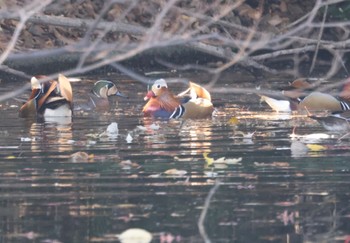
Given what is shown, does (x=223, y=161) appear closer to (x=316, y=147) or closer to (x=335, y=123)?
(x=316, y=147)

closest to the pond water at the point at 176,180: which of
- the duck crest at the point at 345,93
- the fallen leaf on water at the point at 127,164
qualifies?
the fallen leaf on water at the point at 127,164

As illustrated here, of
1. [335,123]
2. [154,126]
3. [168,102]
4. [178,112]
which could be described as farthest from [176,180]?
[168,102]

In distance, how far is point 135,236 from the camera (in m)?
7.40

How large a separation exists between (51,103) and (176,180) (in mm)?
5360

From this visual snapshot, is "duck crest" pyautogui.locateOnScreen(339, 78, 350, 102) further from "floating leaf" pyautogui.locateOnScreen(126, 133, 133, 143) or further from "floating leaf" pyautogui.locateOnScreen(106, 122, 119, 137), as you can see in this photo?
"floating leaf" pyautogui.locateOnScreen(126, 133, 133, 143)

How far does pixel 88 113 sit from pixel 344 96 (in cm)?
308

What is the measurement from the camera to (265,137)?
473 inches

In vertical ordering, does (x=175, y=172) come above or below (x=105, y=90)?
below

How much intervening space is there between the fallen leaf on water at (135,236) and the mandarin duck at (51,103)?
6.99 m

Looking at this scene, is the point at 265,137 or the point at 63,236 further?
the point at 265,137

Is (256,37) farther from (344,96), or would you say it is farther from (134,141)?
(134,141)

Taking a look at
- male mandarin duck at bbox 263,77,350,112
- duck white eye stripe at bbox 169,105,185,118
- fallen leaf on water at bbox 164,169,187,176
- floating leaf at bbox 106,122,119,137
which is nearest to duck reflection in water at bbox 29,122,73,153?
floating leaf at bbox 106,122,119,137

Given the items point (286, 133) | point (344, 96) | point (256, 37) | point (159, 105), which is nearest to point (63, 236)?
point (286, 133)

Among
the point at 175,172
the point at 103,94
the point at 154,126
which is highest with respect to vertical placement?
the point at 103,94
